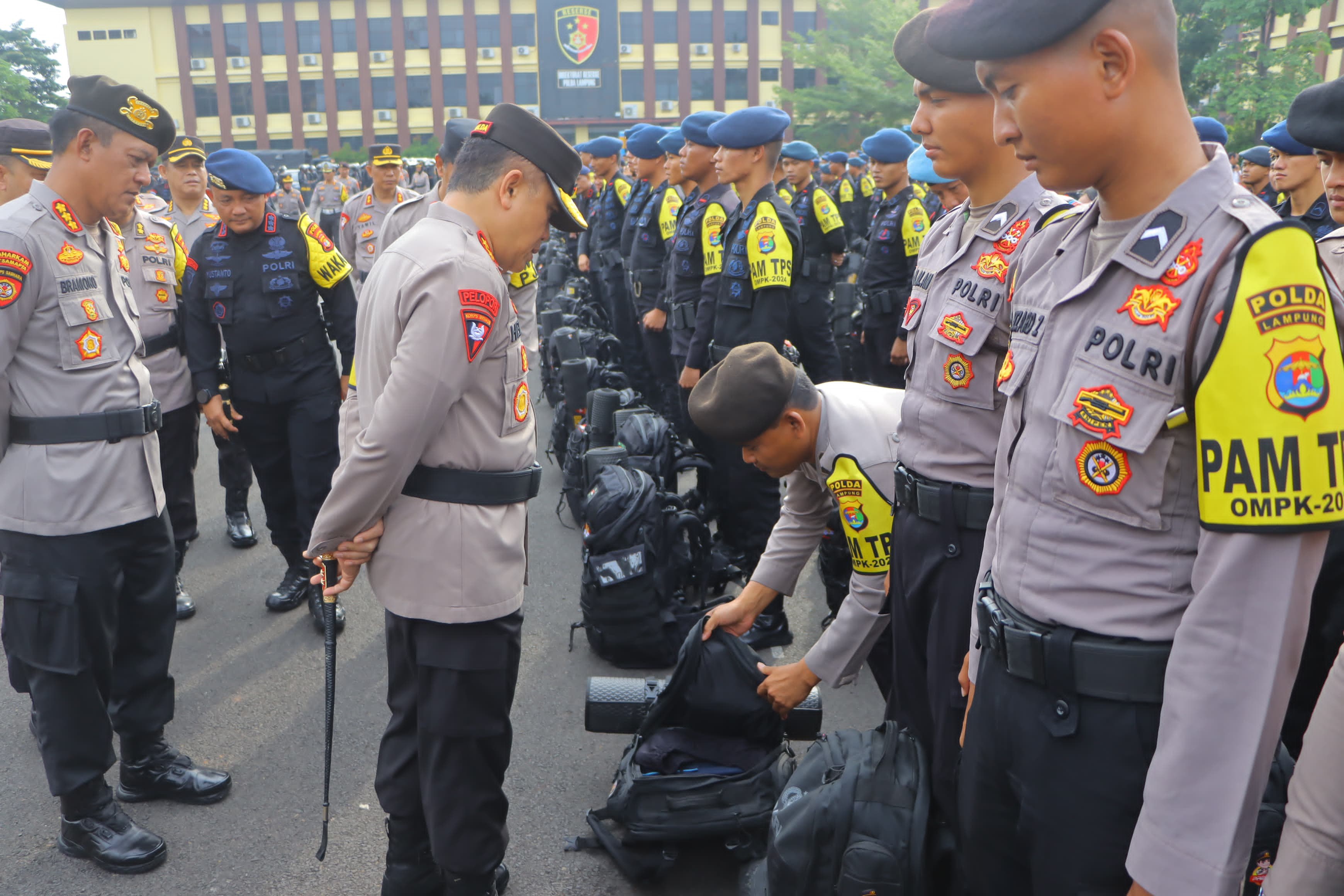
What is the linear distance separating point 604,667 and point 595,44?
49.7m

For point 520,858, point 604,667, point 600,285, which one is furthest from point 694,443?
point 600,285

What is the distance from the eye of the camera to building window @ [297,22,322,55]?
159 feet

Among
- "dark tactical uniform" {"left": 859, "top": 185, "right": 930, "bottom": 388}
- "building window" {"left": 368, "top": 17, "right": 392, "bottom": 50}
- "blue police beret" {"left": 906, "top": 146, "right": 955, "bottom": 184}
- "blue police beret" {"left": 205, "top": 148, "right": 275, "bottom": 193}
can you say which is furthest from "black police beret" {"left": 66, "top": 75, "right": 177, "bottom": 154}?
"building window" {"left": 368, "top": 17, "right": 392, "bottom": 50}

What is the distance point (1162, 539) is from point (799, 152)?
395 inches

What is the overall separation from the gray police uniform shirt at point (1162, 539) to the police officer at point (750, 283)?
3.08 m

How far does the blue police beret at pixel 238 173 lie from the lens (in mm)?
4156

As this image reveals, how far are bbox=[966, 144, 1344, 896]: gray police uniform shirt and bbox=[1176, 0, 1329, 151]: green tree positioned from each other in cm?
2028

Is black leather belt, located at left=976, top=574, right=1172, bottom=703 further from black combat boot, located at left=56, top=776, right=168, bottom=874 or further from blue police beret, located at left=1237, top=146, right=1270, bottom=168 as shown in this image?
blue police beret, located at left=1237, top=146, right=1270, bottom=168

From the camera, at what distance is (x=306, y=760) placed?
3510 millimetres

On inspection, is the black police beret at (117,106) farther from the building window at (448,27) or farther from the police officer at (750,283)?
the building window at (448,27)

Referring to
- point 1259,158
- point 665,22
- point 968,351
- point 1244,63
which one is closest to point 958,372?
point 968,351

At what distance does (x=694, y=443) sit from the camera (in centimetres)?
590

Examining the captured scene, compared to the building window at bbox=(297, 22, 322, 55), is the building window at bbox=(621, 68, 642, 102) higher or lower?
lower

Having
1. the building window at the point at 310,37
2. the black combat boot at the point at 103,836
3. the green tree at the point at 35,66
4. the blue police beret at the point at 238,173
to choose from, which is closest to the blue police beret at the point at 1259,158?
the blue police beret at the point at 238,173
